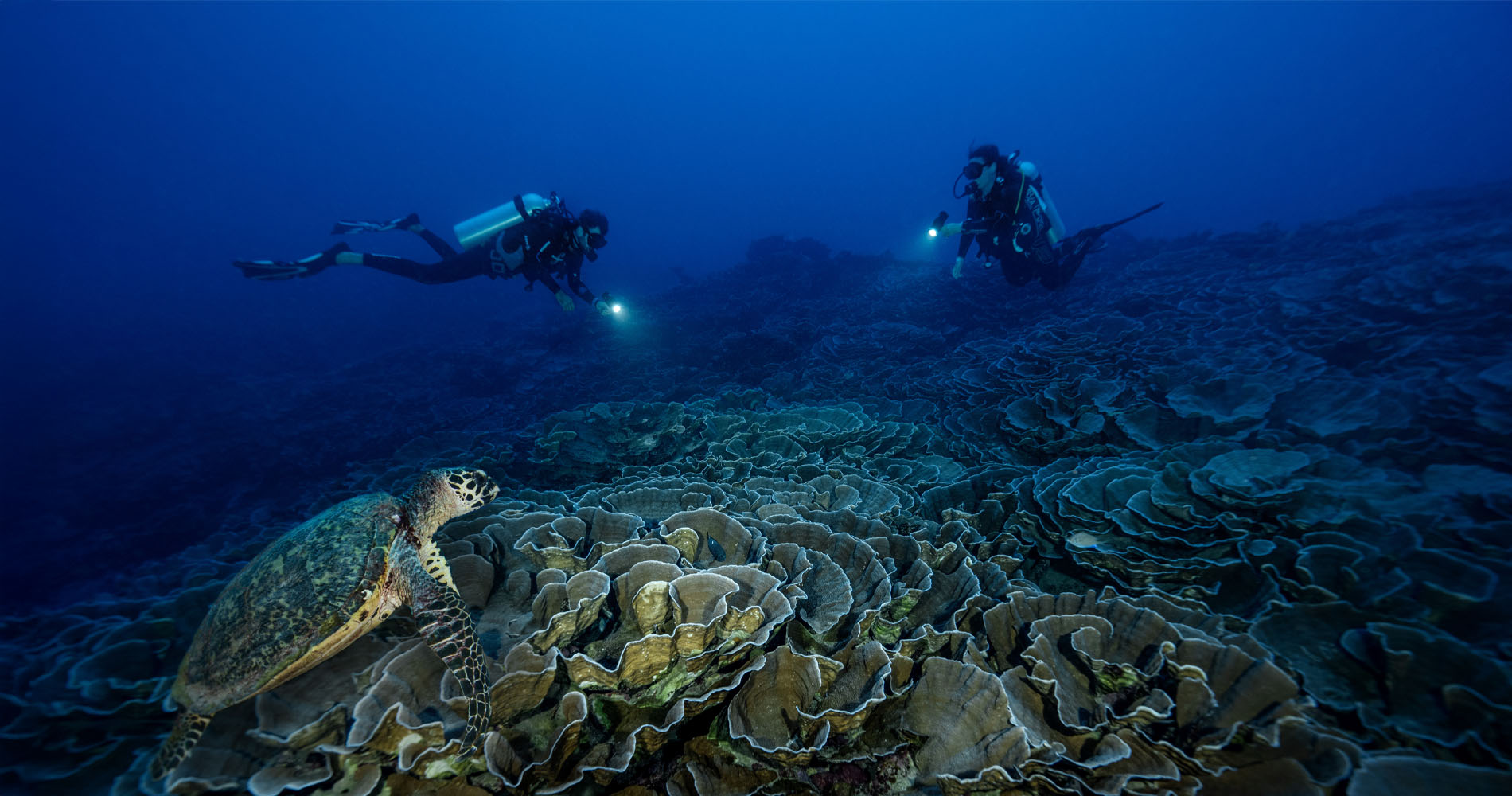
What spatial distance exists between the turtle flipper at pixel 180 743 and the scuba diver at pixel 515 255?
7772 mm

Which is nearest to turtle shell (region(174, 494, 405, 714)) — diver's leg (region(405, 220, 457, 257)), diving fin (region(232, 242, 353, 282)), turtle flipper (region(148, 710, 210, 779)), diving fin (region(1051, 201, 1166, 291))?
turtle flipper (region(148, 710, 210, 779))

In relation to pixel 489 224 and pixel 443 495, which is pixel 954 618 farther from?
pixel 489 224

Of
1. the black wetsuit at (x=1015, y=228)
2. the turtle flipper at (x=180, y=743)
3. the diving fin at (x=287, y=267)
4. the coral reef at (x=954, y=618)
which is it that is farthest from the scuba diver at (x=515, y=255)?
the black wetsuit at (x=1015, y=228)

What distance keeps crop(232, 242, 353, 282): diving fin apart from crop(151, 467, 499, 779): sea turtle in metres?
10.8

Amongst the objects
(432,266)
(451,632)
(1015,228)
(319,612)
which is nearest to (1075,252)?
(1015,228)

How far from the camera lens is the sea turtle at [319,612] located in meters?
2.04

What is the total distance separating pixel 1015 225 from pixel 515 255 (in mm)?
11061

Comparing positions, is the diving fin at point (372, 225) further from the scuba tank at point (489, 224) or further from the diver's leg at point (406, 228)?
the scuba tank at point (489, 224)

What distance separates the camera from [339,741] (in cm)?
189

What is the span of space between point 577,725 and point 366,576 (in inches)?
56.6

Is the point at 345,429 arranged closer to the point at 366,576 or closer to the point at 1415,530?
the point at 366,576

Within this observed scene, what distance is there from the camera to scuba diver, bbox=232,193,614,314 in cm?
959

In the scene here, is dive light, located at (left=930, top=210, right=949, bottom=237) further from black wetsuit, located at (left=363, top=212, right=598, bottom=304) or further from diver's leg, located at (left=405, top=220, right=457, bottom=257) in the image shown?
diver's leg, located at (left=405, top=220, right=457, bottom=257)

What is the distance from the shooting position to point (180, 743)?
2.08 m
